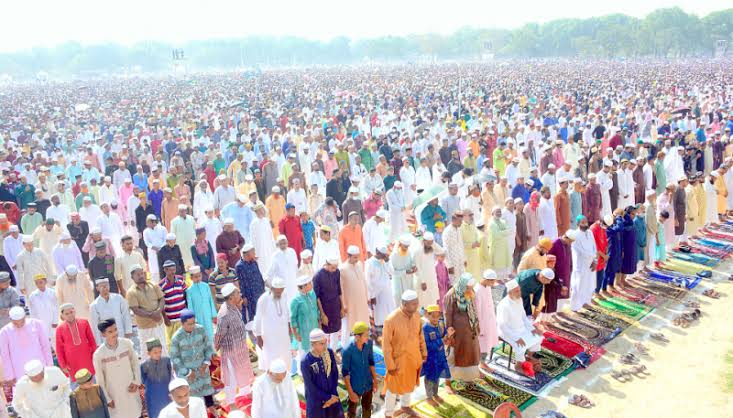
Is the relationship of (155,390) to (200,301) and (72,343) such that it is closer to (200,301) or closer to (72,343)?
(72,343)

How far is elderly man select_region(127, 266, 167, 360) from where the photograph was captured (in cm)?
524

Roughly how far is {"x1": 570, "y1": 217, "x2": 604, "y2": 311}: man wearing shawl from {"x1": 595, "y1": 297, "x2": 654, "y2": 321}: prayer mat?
1.10 ft

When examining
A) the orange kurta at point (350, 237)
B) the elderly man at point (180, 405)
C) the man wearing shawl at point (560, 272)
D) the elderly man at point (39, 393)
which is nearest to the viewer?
the elderly man at point (180, 405)

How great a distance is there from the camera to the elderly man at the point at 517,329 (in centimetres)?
538

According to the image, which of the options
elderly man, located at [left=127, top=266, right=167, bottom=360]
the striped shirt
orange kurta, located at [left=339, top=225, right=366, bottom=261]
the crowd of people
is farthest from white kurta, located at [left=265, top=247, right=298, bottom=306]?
elderly man, located at [left=127, top=266, right=167, bottom=360]

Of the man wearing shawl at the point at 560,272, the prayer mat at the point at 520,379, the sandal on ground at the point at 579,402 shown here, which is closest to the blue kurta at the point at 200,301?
the prayer mat at the point at 520,379

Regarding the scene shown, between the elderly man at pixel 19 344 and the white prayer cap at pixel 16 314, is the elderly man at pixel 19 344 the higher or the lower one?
the lower one

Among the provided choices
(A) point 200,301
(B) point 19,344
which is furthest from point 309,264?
(B) point 19,344

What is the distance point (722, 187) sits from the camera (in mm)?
9398

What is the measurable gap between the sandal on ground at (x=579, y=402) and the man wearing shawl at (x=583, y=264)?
1765 millimetres

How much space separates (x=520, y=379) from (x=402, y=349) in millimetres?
1359

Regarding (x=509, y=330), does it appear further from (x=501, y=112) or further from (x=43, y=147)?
(x=501, y=112)

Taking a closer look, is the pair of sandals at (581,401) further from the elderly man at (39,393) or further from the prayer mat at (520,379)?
the elderly man at (39,393)

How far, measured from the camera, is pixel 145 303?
5.27 m
